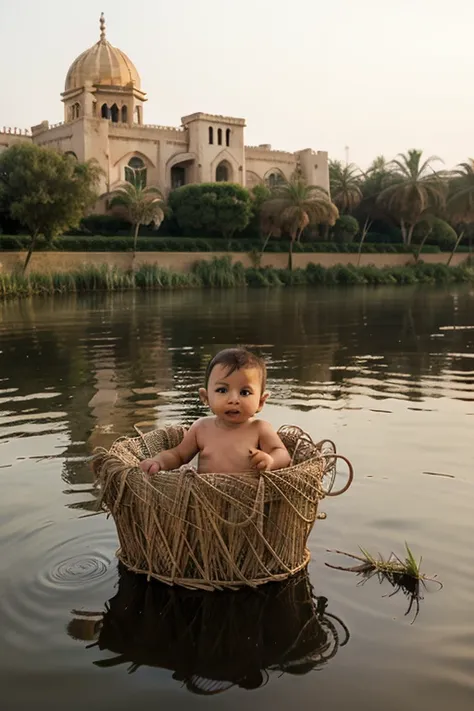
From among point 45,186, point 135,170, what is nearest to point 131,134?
point 135,170

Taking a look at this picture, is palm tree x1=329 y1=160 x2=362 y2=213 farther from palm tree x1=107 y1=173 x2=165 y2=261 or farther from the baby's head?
the baby's head

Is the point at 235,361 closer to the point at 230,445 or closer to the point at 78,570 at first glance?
the point at 230,445

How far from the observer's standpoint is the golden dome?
49.8 m

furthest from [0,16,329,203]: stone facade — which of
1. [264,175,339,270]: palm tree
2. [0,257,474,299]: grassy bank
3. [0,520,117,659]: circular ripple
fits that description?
[0,520,117,659]: circular ripple

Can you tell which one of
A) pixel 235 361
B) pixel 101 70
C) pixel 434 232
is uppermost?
pixel 101 70

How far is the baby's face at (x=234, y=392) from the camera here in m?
3.20

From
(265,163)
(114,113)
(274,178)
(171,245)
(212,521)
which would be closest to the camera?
(212,521)

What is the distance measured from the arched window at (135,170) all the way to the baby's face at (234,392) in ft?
149

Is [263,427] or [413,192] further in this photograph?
[413,192]

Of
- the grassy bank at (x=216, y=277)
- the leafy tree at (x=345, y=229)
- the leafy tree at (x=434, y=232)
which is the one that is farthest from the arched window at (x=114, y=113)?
the leafy tree at (x=434, y=232)

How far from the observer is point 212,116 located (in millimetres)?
49719

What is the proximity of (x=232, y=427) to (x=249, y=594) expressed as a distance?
29.5 inches

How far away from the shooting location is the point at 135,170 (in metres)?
47.8

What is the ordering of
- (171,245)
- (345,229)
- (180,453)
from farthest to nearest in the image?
(345,229) → (171,245) → (180,453)
